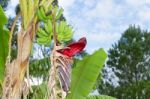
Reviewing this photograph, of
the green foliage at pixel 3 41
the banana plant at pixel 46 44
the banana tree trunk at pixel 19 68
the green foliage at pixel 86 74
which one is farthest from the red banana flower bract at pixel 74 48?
the green foliage at pixel 86 74

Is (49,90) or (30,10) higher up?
(30,10)

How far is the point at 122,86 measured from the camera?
1692 centimetres

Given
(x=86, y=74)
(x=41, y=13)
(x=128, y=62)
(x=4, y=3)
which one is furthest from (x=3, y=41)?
(x=128, y=62)

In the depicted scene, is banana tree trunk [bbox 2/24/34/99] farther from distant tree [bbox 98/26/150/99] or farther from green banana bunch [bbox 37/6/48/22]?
distant tree [bbox 98/26/150/99]

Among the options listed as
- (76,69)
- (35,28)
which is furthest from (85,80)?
(35,28)

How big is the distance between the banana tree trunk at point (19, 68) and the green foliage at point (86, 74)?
2.42 feet

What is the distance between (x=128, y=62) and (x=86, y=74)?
47.6 feet

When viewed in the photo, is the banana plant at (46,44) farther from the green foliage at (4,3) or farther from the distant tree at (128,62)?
the distant tree at (128,62)

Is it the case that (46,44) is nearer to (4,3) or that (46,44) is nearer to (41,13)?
(41,13)

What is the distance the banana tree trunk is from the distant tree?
15.0 m

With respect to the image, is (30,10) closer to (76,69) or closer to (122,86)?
(76,69)

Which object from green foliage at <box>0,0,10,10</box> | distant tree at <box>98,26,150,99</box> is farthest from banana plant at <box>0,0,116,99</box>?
distant tree at <box>98,26,150,99</box>

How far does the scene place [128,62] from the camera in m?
16.9

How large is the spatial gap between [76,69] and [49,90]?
98 centimetres
